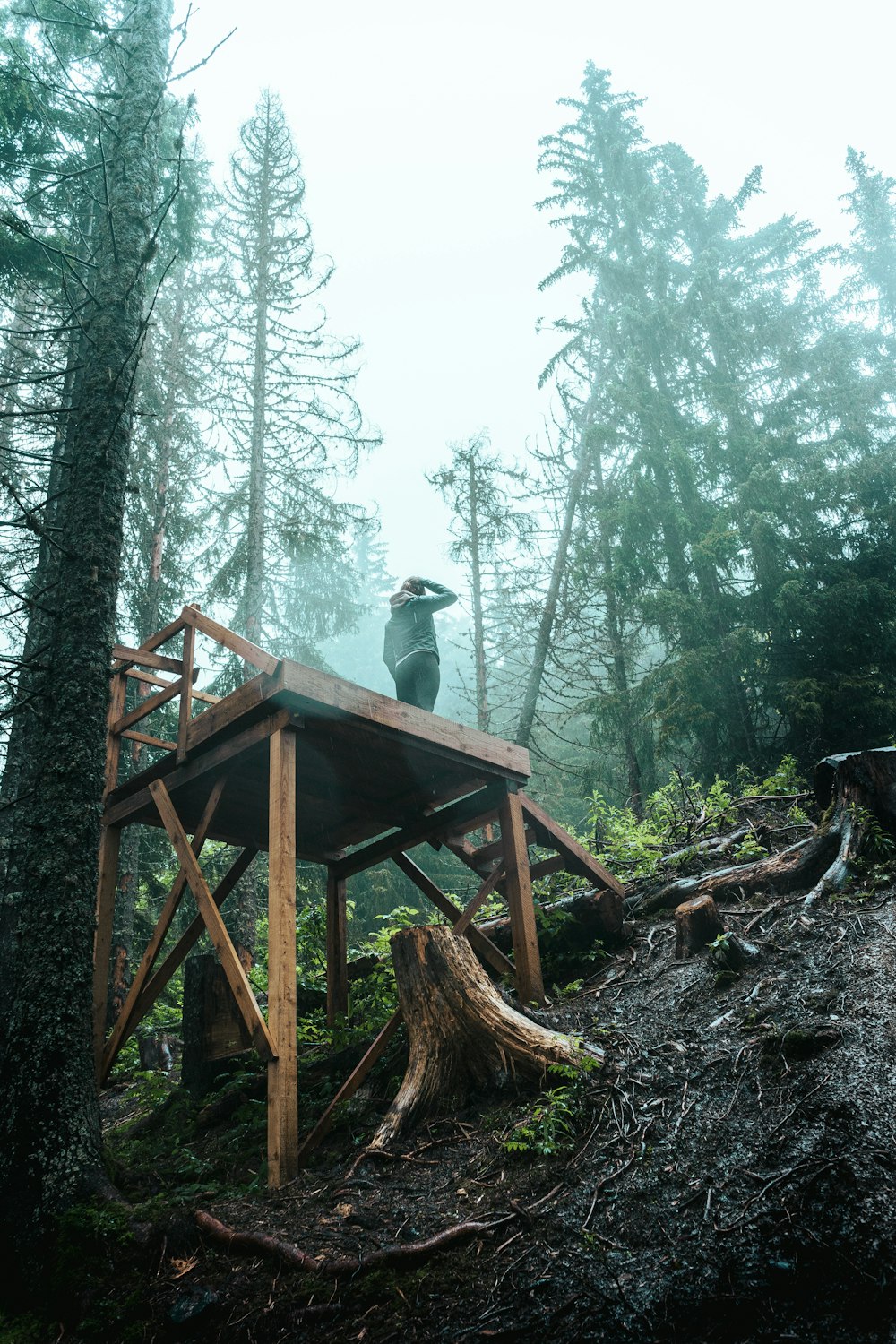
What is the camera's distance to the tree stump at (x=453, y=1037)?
15.0 ft

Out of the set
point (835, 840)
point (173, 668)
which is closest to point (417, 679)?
point (173, 668)

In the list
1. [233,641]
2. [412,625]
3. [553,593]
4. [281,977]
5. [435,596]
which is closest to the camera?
[281,977]

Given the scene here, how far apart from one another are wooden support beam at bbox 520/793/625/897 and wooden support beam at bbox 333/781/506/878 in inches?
12.4

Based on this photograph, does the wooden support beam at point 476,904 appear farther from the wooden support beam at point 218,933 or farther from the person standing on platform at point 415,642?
the wooden support beam at point 218,933

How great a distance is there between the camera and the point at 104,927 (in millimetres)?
6402

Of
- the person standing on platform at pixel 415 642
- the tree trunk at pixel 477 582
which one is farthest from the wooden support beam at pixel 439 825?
the tree trunk at pixel 477 582

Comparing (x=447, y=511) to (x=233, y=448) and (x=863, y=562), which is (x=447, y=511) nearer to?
(x=233, y=448)

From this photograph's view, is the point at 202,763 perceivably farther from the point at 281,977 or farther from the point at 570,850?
the point at 570,850

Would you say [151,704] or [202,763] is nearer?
[202,763]

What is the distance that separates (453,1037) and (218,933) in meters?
1.73

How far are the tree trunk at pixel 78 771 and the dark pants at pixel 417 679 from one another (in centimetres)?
261

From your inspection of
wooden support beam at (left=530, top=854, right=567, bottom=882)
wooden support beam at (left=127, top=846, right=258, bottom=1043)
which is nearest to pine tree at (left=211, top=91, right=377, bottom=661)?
wooden support beam at (left=530, top=854, right=567, bottom=882)

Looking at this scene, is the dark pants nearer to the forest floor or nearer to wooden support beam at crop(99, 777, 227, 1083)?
wooden support beam at crop(99, 777, 227, 1083)

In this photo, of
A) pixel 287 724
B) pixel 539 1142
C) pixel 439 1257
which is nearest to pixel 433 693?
pixel 287 724
